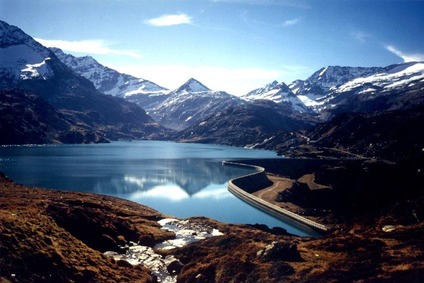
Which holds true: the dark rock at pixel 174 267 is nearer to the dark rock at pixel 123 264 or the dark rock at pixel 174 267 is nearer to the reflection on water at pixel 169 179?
the dark rock at pixel 123 264

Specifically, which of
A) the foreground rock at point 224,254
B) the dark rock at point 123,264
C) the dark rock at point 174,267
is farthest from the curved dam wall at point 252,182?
the dark rock at point 123,264

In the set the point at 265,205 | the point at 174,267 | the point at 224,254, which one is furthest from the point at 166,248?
the point at 265,205

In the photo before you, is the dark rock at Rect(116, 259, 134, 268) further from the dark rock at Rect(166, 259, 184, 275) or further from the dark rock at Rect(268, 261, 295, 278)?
the dark rock at Rect(268, 261, 295, 278)

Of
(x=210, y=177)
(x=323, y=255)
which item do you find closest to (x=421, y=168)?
(x=323, y=255)

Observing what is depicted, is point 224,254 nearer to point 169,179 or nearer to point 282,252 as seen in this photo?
point 282,252

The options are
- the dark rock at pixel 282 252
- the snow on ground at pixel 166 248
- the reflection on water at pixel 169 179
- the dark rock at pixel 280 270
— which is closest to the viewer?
the dark rock at pixel 280 270

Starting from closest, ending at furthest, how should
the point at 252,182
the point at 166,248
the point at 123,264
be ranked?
the point at 123,264
the point at 166,248
the point at 252,182

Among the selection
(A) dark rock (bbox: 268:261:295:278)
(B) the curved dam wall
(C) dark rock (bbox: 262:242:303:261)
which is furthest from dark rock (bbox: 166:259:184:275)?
(B) the curved dam wall

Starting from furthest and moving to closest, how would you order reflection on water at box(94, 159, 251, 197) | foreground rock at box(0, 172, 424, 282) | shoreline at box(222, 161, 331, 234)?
reflection on water at box(94, 159, 251, 197), shoreline at box(222, 161, 331, 234), foreground rock at box(0, 172, 424, 282)
